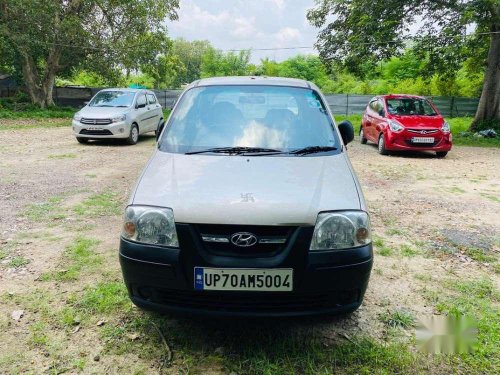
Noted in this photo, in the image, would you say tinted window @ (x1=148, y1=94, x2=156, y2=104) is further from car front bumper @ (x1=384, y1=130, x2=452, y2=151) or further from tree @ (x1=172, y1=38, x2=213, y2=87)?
tree @ (x1=172, y1=38, x2=213, y2=87)

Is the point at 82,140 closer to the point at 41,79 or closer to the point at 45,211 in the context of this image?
the point at 45,211

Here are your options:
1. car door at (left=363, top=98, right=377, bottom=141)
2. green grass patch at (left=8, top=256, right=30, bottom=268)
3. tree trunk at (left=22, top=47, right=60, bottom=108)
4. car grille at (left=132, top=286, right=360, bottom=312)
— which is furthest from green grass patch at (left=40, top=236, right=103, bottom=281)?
tree trunk at (left=22, top=47, right=60, bottom=108)

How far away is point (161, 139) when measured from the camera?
11.4 feet

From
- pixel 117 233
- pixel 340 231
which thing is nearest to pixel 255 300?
pixel 340 231

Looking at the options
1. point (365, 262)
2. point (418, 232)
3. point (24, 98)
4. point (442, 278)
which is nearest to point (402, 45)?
point (418, 232)

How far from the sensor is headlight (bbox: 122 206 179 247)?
7.95ft

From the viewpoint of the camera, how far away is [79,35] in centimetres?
2183

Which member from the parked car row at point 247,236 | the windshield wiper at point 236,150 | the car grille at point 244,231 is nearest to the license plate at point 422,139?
the parked car row at point 247,236

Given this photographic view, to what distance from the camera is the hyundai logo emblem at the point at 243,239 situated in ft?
7.67

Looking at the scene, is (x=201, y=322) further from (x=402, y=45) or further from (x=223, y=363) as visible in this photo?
(x=402, y=45)

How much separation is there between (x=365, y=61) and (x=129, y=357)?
1684cm

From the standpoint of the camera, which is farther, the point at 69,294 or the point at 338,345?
the point at 69,294

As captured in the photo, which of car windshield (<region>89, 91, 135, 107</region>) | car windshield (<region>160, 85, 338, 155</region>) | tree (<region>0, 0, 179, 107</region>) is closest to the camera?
car windshield (<region>160, 85, 338, 155</region>)

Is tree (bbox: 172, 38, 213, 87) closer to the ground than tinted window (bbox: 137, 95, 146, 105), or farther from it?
farther from it
